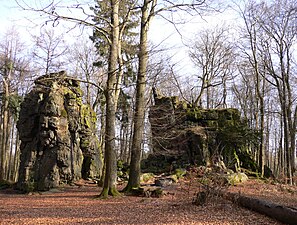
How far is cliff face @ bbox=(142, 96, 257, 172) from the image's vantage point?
65.8 feet

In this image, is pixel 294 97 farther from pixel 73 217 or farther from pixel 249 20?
pixel 73 217

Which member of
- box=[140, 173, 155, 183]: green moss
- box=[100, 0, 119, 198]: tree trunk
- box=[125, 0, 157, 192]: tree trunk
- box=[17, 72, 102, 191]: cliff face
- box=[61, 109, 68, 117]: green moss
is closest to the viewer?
box=[100, 0, 119, 198]: tree trunk

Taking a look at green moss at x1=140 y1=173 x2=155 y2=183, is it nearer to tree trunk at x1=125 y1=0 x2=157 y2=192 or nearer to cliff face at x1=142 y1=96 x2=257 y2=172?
cliff face at x1=142 y1=96 x2=257 y2=172

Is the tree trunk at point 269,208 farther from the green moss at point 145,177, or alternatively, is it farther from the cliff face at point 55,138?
the cliff face at point 55,138

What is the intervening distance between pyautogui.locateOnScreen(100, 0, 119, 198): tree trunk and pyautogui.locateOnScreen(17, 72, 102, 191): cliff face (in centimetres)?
427

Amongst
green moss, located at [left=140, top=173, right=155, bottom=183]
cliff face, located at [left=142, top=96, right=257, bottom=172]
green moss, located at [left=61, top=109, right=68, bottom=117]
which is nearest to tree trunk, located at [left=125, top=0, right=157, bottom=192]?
green moss, located at [left=140, top=173, right=155, bottom=183]

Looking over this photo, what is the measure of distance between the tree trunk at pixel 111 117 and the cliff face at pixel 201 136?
7.28 metres

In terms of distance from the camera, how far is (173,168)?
2069cm

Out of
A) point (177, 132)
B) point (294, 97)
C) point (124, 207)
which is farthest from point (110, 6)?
point (294, 97)

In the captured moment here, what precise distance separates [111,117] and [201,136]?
9261 mm

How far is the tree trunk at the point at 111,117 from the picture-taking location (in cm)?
1197

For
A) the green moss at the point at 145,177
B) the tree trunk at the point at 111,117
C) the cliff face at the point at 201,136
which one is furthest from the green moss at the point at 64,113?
the tree trunk at the point at 111,117

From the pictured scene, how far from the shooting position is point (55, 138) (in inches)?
651

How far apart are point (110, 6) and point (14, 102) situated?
583 inches
